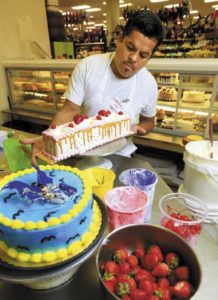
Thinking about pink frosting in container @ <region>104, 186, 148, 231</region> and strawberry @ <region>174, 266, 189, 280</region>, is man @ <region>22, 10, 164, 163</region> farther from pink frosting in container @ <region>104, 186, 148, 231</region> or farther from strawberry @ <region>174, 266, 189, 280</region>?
strawberry @ <region>174, 266, 189, 280</region>

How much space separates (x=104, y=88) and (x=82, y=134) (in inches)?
18.8

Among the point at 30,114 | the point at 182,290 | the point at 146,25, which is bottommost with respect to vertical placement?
the point at 30,114

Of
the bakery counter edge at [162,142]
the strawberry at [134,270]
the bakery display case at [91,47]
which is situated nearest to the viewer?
the strawberry at [134,270]

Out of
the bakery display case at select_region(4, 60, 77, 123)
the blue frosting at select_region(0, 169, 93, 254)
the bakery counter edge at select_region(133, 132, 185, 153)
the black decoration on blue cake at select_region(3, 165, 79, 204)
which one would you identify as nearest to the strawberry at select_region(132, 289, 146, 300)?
the blue frosting at select_region(0, 169, 93, 254)

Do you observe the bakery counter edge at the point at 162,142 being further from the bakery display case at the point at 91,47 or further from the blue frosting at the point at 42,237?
the bakery display case at the point at 91,47

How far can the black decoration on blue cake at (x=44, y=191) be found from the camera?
720 millimetres

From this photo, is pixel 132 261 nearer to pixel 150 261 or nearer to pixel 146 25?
pixel 150 261

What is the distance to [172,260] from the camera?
29.7 inches

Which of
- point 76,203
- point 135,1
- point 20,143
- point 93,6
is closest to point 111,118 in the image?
point 20,143

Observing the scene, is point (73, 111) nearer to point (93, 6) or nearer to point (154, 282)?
point (154, 282)

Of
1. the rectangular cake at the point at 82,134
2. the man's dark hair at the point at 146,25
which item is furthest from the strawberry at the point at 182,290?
the man's dark hair at the point at 146,25

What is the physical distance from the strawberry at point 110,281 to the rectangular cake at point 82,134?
0.89m

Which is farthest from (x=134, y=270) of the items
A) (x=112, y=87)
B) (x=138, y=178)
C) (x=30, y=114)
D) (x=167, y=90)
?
(x=30, y=114)

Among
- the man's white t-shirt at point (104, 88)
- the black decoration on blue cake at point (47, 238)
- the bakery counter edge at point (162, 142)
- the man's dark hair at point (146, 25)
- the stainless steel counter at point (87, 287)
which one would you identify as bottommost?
the bakery counter edge at point (162, 142)
